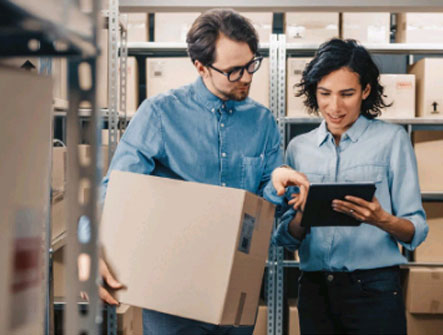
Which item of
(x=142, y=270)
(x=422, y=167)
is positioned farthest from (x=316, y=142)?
(x=422, y=167)

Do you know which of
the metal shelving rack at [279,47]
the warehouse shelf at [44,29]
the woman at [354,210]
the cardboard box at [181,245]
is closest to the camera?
the warehouse shelf at [44,29]

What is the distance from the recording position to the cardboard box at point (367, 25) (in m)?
2.84

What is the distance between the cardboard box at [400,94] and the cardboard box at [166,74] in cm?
104

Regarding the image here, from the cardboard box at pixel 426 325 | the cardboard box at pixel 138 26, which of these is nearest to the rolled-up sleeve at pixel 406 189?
the cardboard box at pixel 426 325

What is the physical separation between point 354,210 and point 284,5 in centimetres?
169

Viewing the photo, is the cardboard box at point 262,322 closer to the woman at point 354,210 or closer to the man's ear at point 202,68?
the woman at point 354,210

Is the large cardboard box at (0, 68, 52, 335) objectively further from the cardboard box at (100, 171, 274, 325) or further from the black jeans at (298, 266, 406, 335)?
the black jeans at (298, 266, 406, 335)

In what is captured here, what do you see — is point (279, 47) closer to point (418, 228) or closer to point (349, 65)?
point (349, 65)

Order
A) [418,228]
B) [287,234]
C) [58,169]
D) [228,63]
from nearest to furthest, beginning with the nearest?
1. [228,63]
2. [418,228]
3. [287,234]
4. [58,169]

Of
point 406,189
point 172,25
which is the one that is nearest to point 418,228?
point 406,189

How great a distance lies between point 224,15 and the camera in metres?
1.40

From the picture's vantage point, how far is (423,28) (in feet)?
9.35

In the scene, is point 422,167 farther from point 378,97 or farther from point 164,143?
point 164,143

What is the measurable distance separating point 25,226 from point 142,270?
2.41 ft
